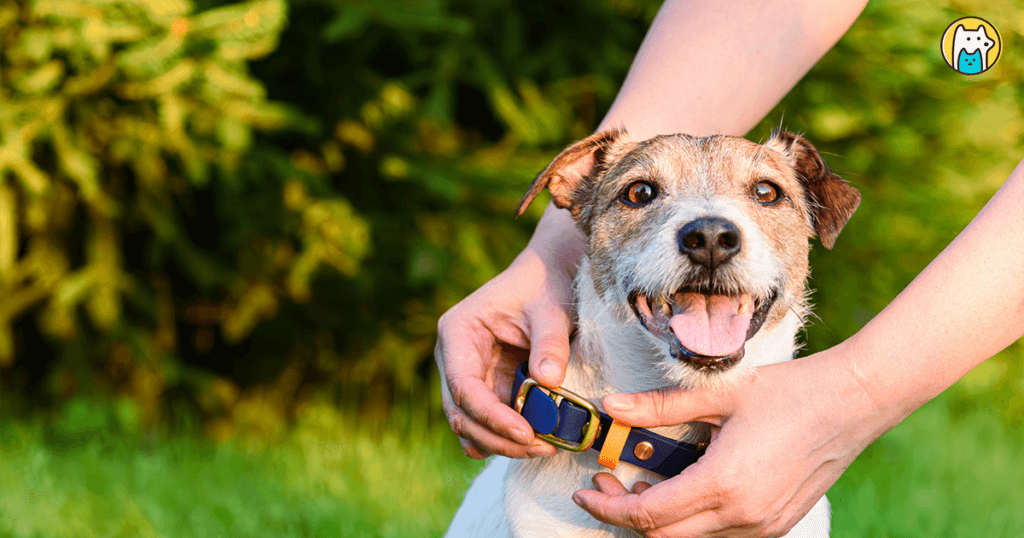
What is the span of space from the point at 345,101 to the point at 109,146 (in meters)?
1.49

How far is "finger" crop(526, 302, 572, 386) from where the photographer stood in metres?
2.09

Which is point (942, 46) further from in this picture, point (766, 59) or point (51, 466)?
point (51, 466)

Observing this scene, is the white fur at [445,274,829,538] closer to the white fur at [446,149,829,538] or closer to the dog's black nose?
the white fur at [446,149,829,538]

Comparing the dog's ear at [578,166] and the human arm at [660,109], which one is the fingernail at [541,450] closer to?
the human arm at [660,109]

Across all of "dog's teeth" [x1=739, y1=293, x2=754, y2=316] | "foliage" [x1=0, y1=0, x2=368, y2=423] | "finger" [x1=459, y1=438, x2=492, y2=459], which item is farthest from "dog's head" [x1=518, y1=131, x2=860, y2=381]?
"foliage" [x1=0, y1=0, x2=368, y2=423]

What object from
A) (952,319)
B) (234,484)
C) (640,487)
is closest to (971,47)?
(952,319)

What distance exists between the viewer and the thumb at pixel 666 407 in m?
2.02

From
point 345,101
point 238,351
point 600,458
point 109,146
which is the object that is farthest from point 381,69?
point 600,458

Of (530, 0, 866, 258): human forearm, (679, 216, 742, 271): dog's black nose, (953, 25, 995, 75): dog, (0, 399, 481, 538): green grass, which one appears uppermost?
(953, 25, 995, 75): dog

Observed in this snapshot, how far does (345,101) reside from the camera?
5.45 m

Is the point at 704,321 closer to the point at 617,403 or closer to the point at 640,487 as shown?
the point at 617,403

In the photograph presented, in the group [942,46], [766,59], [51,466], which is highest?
[942,46]

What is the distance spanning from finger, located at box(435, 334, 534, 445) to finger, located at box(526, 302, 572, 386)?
13cm

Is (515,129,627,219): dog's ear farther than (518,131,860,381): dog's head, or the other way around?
(515,129,627,219): dog's ear
